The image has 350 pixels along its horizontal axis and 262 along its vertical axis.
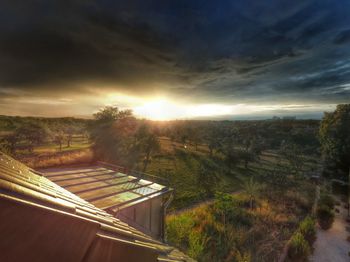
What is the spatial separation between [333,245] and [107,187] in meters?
13.1

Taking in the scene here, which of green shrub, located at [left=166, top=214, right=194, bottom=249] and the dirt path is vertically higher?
green shrub, located at [left=166, top=214, right=194, bottom=249]

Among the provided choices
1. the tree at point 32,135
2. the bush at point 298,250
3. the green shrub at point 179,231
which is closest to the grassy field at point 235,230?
the green shrub at point 179,231

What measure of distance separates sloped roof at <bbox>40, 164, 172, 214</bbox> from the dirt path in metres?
9.06

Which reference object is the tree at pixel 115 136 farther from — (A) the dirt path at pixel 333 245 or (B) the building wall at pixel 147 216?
(A) the dirt path at pixel 333 245

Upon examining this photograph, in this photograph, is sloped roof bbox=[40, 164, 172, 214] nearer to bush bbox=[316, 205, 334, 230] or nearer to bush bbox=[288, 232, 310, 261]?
bush bbox=[288, 232, 310, 261]

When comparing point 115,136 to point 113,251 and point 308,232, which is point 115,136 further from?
point 113,251

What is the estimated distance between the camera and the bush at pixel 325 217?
12.5 metres

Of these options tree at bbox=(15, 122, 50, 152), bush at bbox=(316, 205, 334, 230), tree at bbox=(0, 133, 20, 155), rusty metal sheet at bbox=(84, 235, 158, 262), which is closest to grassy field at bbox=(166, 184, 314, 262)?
bush at bbox=(316, 205, 334, 230)

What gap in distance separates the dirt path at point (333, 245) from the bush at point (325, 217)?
16.0 inches

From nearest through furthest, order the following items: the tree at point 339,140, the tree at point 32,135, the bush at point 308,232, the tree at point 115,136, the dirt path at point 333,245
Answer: the dirt path at point 333,245 < the bush at point 308,232 < the tree at point 339,140 < the tree at point 115,136 < the tree at point 32,135

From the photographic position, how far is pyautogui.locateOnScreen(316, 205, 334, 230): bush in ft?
41.0

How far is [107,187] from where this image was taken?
8.33m

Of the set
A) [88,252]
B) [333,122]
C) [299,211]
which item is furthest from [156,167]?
[88,252]

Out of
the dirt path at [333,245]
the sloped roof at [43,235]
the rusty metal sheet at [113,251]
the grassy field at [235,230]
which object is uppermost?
the sloped roof at [43,235]
